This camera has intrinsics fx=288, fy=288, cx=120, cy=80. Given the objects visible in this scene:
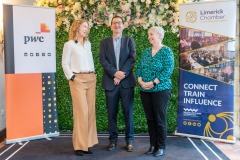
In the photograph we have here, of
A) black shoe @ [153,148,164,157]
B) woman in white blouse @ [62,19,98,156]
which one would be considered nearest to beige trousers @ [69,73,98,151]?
woman in white blouse @ [62,19,98,156]

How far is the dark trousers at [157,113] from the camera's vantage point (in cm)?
314

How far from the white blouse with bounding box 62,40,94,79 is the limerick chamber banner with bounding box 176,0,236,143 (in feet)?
4.87

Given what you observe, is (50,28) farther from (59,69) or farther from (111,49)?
(111,49)

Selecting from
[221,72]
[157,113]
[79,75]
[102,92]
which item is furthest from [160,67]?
[102,92]

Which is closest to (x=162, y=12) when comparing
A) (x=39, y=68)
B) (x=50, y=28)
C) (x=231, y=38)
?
(x=231, y=38)

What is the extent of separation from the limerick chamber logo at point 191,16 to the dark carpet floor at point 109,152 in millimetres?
1651

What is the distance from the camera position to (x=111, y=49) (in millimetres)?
3398

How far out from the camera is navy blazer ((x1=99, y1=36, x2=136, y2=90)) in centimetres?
337

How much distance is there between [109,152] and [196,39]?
6.27 ft

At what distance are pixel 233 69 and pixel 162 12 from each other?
1.26 metres

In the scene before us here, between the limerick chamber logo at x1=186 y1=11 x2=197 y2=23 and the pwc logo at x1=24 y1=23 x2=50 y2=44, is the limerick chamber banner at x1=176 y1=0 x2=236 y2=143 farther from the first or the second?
the pwc logo at x1=24 y1=23 x2=50 y2=44

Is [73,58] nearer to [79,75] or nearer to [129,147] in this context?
[79,75]

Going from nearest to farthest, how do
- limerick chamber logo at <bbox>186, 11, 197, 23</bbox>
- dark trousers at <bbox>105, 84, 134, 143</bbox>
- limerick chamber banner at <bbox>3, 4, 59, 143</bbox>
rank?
1. dark trousers at <bbox>105, 84, 134, 143</bbox>
2. limerick chamber banner at <bbox>3, 4, 59, 143</bbox>
3. limerick chamber logo at <bbox>186, 11, 197, 23</bbox>

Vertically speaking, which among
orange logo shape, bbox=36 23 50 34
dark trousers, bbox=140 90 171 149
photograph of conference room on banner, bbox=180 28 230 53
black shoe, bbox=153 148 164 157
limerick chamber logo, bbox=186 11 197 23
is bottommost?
black shoe, bbox=153 148 164 157
